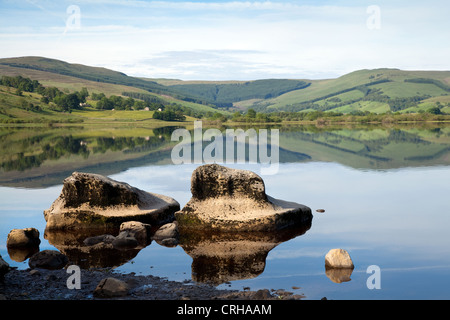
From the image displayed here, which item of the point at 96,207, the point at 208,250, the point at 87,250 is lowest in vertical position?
the point at 87,250

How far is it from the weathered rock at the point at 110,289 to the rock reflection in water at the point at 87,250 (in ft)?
11.9

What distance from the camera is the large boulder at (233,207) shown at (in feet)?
78.1

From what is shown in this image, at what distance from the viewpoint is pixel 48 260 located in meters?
18.6

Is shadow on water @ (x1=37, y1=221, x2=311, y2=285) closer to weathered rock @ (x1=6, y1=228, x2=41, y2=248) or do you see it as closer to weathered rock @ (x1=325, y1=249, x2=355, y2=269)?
weathered rock @ (x1=6, y1=228, x2=41, y2=248)

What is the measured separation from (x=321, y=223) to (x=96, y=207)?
11857 mm

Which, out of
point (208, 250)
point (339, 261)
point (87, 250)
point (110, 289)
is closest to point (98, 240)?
point (87, 250)

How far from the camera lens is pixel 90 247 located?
2144cm

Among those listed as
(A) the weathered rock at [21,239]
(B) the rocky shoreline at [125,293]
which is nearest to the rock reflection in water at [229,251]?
(B) the rocky shoreline at [125,293]

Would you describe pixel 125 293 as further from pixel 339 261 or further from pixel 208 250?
pixel 339 261

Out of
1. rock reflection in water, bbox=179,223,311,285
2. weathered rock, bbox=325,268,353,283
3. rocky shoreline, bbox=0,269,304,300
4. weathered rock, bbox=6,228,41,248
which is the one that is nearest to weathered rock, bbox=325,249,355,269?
weathered rock, bbox=325,268,353,283

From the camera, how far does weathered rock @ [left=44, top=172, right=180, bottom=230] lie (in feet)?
82.0

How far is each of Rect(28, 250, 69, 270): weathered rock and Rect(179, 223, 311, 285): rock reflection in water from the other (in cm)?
504
